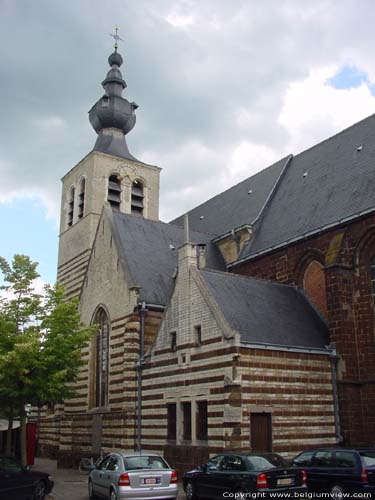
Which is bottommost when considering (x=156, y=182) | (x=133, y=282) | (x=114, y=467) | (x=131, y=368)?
(x=114, y=467)

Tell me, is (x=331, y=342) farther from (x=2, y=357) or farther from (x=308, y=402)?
(x=2, y=357)

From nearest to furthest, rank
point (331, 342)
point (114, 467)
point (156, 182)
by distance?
point (114, 467), point (331, 342), point (156, 182)

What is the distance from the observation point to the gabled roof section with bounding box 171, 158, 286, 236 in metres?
33.0

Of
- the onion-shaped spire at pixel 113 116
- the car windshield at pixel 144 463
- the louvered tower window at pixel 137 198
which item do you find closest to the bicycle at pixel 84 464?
the car windshield at pixel 144 463

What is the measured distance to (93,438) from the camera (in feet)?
87.4

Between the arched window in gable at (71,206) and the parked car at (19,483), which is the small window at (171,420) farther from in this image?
the arched window in gable at (71,206)

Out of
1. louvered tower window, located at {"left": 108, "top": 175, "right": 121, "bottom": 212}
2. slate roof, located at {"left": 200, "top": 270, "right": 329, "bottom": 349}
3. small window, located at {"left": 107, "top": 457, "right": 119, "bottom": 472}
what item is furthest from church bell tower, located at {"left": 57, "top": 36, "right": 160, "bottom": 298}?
small window, located at {"left": 107, "top": 457, "right": 119, "bottom": 472}

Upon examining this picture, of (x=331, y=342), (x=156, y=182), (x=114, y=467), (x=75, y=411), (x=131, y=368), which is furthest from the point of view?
(x=156, y=182)

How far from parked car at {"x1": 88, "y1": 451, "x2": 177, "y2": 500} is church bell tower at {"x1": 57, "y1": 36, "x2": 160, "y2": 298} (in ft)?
71.8

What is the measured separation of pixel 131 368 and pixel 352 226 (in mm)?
10892

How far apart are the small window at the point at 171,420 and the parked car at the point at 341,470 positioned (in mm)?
7156

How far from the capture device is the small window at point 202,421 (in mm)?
19984

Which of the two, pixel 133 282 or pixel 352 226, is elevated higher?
pixel 352 226

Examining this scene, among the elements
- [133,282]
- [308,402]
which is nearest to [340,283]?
[308,402]
